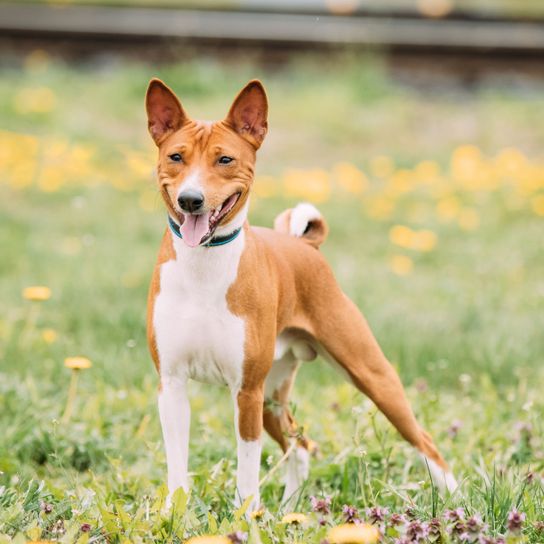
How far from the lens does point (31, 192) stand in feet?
27.6

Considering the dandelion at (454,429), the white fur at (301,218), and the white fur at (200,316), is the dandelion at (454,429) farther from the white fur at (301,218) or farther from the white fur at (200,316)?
the white fur at (200,316)

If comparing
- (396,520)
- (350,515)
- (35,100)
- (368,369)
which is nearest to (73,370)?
(368,369)

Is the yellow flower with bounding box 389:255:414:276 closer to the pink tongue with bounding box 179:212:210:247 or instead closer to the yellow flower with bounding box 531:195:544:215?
the yellow flower with bounding box 531:195:544:215

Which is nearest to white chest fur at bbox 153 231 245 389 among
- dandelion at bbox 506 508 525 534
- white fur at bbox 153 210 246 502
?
white fur at bbox 153 210 246 502

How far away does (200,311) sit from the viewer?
10.3 ft

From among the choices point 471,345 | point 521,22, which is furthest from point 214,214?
point 521,22

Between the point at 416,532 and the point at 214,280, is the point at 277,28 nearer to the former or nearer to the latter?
the point at 214,280

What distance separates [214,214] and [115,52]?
895 cm

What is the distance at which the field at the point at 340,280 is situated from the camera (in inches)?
129

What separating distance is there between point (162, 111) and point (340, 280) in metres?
3.35

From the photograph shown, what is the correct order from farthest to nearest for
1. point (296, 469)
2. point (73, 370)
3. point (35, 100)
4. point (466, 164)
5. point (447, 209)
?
point (35, 100), point (466, 164), point (447, 209), point (73, 370), point (296, 469)

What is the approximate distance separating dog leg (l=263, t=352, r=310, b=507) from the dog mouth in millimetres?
943

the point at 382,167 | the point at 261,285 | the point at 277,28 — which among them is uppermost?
the point at 277,28

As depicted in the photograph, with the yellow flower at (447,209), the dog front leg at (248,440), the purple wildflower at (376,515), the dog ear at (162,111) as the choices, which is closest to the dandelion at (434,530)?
the purple wildflower at (376,515)
